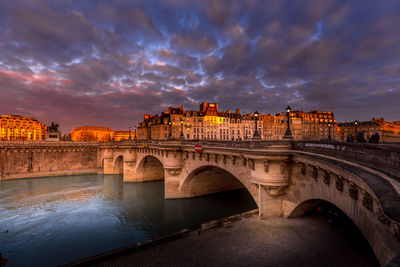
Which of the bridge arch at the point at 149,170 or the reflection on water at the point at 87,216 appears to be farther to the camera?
the bridge arch at the point at 149,170

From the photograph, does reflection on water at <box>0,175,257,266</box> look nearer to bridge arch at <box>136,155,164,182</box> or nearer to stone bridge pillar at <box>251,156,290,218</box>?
bridge arch at <box>136,155,164,182</box>

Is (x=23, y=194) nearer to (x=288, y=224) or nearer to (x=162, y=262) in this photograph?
(x=162, y=262)

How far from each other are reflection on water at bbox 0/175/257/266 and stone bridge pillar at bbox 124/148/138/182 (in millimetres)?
3247

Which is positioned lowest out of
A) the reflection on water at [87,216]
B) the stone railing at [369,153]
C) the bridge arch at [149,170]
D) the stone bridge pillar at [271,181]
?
the reflection on water at [87,216]

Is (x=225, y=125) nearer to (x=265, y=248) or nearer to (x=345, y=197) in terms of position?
(x=265, y=248)

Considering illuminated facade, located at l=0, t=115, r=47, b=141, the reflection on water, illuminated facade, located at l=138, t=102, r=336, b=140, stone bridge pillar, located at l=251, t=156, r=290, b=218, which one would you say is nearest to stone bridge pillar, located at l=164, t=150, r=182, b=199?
the reflection on water

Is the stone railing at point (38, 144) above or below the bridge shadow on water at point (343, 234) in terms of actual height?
above

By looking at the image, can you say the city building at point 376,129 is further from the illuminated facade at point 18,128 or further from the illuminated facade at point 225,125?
the illuminated facade at point 18,128

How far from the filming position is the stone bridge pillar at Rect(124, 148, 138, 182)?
43.5m

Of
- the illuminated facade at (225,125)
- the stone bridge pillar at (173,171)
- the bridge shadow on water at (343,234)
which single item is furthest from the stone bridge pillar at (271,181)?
the illuminated facade at (225,125)

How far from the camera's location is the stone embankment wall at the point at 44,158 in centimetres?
5056

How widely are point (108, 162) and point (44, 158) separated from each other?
18.1 m

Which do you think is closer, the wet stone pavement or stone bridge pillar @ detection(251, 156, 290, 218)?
the wet stone pavement

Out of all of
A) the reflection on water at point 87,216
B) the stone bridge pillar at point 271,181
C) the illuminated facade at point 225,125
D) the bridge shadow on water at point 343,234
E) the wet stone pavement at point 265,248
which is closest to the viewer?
the wet stone pavement at point 265,248
